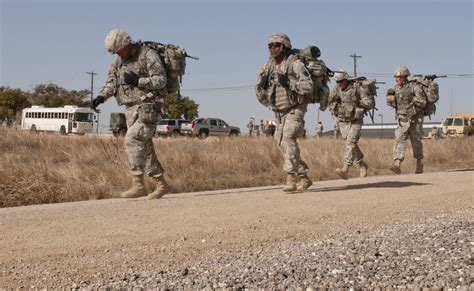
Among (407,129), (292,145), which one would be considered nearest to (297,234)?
(292,145)

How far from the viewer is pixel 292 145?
889 centimetres

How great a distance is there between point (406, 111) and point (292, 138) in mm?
5739

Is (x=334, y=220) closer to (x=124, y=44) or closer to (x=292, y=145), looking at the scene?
(x=292, y=145)

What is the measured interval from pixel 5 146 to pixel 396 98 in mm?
8899

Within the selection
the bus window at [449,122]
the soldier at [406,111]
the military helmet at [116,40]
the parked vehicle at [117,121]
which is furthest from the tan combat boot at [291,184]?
the bus window at [449,122]

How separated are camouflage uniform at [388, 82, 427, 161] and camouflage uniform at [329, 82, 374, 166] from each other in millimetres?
1152

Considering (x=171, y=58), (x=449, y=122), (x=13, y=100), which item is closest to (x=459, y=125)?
(x=449, y=122)

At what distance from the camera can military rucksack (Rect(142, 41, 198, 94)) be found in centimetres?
832

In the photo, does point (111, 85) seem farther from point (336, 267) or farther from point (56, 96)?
point (56, 96)

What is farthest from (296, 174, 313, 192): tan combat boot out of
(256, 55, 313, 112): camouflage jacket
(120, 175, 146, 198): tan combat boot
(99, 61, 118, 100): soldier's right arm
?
(99, 61, 118, 100): soldier's right arm

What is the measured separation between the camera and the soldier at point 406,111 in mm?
13781

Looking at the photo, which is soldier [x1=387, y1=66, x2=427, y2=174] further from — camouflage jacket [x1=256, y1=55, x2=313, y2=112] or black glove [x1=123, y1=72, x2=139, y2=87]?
black glove [x1=123, y1=72, x2=139, y2=87]

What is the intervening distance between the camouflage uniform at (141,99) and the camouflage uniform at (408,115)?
681 centimetres

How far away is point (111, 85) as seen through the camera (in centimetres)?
841
